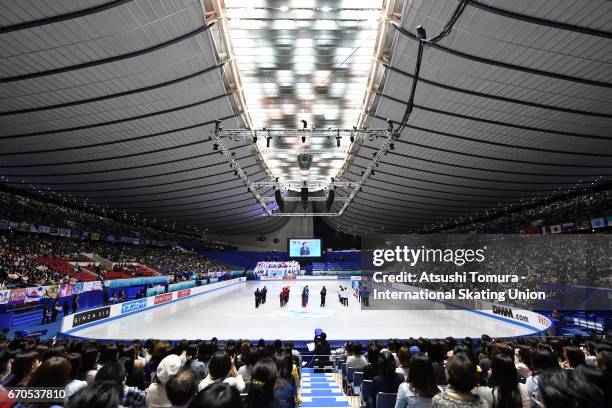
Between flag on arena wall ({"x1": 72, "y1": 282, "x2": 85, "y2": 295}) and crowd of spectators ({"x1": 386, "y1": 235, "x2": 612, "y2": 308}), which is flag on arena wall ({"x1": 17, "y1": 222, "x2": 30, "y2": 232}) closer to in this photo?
flag on arena wall ({"x1": 72, "y1": 282, "x2": 85, "y2": 295})

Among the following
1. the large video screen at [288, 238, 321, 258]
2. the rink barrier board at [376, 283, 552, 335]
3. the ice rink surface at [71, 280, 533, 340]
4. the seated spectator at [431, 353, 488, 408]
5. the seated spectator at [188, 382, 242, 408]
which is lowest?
the ice rink surface at [71, 280, 533, 340]

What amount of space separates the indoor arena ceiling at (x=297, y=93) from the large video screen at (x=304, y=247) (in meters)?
17.6

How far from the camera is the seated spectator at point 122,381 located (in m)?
3.22

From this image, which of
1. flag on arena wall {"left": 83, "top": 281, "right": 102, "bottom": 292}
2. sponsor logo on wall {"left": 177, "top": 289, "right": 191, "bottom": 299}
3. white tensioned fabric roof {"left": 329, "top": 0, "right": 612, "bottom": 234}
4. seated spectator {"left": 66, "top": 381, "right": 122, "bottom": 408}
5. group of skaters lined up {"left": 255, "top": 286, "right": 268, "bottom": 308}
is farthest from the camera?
sponsor logo on wall {"left": 177, "top": 289, "right": 191, "bottom": 299}

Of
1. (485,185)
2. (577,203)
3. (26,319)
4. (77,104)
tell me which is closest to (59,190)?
(26,319)

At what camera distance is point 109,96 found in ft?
52.7

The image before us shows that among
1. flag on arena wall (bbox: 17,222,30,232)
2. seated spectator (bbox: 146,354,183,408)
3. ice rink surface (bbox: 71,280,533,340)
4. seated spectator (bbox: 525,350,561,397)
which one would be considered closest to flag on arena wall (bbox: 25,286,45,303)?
ice rink surface (bbox: 71,280,533,340)

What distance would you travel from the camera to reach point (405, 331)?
14727mm

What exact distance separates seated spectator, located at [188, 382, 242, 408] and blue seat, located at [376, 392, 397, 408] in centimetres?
274

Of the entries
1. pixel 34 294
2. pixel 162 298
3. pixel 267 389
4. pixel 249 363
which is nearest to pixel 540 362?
pixel 267 389

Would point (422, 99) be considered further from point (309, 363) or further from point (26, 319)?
point (26, 319)

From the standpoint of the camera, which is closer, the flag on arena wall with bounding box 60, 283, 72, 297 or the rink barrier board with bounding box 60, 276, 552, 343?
the rink barrier board with bounding box 60, 276, 552, 343

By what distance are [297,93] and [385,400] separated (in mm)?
17197

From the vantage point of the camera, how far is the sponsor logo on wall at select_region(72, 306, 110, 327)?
15004 millimetres
